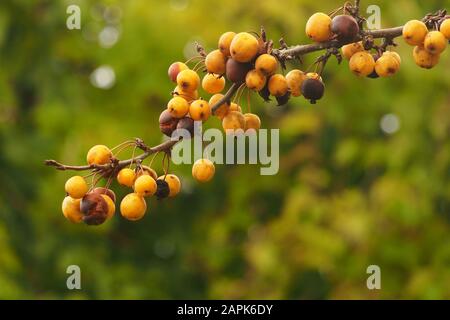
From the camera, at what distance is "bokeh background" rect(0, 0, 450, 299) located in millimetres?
6379

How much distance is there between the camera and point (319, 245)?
21.4 ft

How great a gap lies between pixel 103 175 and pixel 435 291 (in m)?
4.29

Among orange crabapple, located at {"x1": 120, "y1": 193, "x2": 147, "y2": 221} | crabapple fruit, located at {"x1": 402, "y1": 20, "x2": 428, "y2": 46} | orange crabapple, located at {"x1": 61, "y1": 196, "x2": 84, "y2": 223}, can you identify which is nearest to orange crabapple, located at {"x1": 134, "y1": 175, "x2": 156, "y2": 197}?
orange crabapple, located at {"x1": 120, "y1": 193, "x2": 147, "y2": 221}

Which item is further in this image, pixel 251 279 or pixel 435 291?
pixel 251 279

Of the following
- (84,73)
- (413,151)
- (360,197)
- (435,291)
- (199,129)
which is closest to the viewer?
(199,129)

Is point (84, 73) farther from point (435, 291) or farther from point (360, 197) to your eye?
point (435, 291)

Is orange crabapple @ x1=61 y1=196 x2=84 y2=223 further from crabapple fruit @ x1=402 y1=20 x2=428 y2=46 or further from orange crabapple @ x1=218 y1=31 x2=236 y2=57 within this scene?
crabapple fruit @ x1=402 y1=20 x2=428 y2=46

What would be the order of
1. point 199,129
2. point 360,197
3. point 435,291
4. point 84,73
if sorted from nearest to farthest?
point 199,129
point 435,291
point 360,197
point 84,73

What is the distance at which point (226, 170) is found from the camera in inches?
301

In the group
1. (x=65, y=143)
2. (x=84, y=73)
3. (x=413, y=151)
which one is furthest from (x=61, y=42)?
(x=413, y=151)

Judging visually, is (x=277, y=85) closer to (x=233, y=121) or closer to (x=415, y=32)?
(x=233, y=121)

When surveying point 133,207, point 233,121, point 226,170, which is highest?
point 226,170

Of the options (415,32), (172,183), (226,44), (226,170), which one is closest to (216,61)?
(226,44)

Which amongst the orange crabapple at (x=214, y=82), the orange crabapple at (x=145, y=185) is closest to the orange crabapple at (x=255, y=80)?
the orange crabapple at (x=214, y=82)
